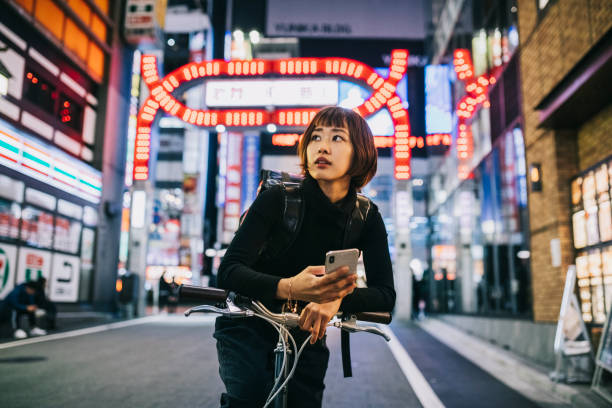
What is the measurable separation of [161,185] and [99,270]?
3624 centimetres

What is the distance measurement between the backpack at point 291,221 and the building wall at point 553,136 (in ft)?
18.8

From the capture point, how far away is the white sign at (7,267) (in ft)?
37.2

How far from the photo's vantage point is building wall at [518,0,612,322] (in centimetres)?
728

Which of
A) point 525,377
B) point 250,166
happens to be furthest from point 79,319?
point 250,166

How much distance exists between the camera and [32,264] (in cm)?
1266

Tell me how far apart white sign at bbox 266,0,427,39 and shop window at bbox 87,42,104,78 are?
5.63 metres

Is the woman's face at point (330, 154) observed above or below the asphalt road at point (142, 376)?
above

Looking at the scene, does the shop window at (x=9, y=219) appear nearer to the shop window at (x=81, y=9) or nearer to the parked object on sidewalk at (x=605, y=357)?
the shop window at (x=81, y=9)

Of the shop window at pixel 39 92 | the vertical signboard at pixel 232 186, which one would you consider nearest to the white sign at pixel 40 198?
the shop window at pixel 39 92

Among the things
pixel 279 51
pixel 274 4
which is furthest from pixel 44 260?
pixel 279 51

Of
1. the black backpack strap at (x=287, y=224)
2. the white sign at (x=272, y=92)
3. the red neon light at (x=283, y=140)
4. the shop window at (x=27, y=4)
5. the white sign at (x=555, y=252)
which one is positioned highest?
the shop window at (x=27, y=4)

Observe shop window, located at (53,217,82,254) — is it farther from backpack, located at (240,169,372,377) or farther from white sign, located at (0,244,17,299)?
backpack, located at (240,169,372,377)

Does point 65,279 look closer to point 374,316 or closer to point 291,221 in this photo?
point 291,221

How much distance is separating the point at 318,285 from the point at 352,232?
1.85ft
